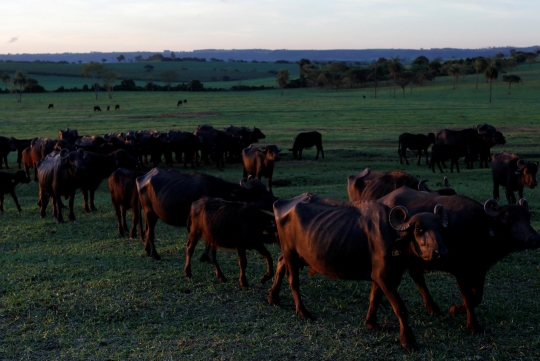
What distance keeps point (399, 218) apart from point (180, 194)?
446 cm

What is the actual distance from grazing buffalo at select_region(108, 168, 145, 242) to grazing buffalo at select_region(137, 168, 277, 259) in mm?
1368

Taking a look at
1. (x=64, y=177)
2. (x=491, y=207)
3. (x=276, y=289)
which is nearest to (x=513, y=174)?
(x=491, y=207)

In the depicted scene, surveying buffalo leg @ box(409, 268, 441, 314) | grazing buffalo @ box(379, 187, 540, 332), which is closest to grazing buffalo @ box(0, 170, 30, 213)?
buffalo leg @ box(409, 268, 441, 314)

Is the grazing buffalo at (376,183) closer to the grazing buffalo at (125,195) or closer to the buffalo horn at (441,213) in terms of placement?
the buffalo horn at (441,213)

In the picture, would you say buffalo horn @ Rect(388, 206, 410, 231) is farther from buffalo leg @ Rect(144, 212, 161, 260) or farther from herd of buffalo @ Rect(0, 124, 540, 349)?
buffalo leg @ Rect(144, 212, 161, 260)

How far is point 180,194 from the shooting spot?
399 inches

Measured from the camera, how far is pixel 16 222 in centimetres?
1418

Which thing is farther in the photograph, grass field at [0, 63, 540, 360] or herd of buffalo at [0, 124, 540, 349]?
herd of buffalo at [0, 124, 540, 349]

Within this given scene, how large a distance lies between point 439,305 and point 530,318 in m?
1.11

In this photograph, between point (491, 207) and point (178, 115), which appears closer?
point (491, 207)

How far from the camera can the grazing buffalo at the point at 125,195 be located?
12.0 meters

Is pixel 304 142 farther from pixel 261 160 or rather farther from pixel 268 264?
pixel 268 264

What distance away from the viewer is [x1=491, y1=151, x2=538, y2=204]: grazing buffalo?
47.7 feet

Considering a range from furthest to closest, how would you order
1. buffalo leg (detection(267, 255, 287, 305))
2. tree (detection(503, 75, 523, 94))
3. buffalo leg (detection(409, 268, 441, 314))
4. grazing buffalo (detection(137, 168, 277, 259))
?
tree (detection(503, 75, 523, 94)) < grazing buffalo (detection(137, 168, 277, 259)) < buffalo leg (detection(267, 255, 287, 305)) < buffalo leg (detection(409, 268, 441, 314))
